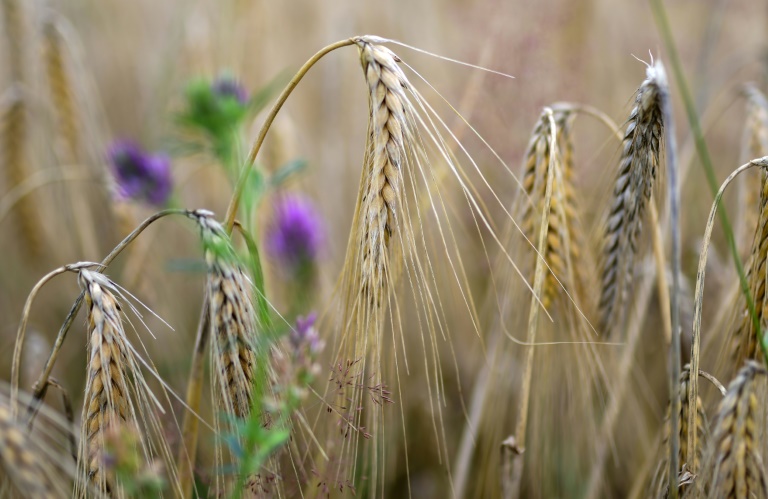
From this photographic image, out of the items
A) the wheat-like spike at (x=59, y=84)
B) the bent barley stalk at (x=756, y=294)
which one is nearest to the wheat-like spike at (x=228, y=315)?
the bent barley stalk at (x=756, y=294)

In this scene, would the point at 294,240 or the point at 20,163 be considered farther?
the point at 20,163

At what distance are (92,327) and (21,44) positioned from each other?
145cm

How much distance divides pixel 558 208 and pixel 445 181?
0.96 m

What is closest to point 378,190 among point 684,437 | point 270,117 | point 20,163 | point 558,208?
point 270,117

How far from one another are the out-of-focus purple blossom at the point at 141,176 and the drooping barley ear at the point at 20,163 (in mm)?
624

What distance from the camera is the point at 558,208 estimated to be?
0.93 m

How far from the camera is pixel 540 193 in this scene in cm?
93

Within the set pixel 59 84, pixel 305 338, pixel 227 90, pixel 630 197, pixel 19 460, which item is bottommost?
pixel 19 460

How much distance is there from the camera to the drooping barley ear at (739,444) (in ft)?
2.30

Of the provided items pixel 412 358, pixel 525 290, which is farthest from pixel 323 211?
pixel 525 290

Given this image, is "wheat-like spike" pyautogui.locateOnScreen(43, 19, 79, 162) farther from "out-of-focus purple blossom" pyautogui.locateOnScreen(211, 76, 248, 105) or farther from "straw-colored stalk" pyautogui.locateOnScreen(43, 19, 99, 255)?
"out-of-focus purple blossom" pyautogui.locateOnScreen(211, 76, 248, 105)

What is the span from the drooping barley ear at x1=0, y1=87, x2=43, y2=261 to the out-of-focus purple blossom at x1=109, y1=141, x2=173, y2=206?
0.62 metres

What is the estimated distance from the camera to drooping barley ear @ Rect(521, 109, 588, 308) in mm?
925

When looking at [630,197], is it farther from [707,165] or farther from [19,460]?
[19,460]
